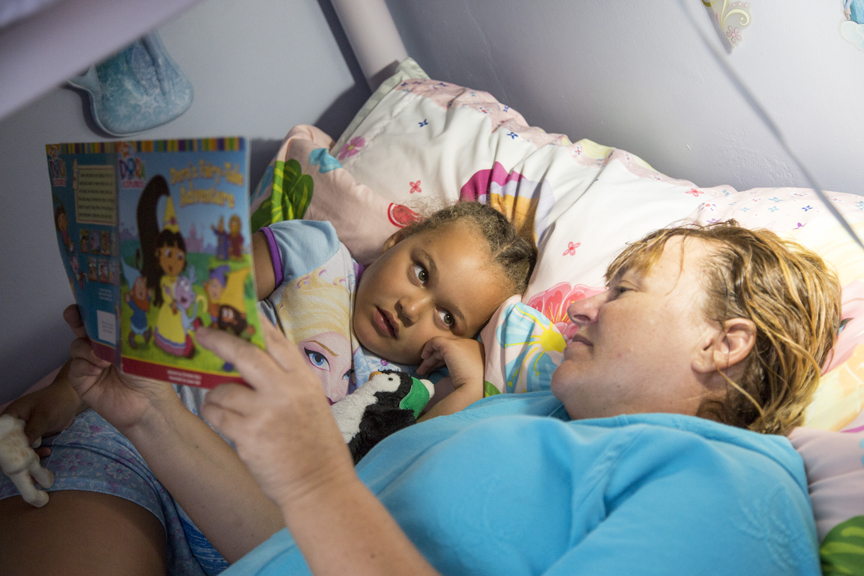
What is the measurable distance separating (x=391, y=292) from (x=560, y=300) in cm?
33

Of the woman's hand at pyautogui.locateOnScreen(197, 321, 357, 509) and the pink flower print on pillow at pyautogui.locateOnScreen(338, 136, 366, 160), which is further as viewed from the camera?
the pink flower print on pillow at pyautogui.locateOnScreen(338, 136, 366, 160)

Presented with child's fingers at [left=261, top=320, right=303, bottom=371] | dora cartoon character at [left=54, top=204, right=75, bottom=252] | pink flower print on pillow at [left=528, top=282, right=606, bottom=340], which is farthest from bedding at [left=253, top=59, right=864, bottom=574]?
dora cartoon character at [left=54, top=204, right=75, bottom=252]

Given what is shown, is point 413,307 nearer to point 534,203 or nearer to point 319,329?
point 319,329

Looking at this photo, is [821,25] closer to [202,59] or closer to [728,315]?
[728,315]

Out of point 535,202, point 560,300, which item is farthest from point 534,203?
point 560,300

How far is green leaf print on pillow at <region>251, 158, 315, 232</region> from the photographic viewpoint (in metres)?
1.36

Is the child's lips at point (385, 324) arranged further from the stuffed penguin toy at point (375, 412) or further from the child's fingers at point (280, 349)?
the child's fingers at point (280, 349)

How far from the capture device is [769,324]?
0.73 metres

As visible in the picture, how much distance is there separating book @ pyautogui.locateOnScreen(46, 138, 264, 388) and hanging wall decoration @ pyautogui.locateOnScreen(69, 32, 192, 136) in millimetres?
700

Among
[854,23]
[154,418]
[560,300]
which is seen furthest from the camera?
[560,300]

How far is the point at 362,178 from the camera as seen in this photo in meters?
1.37

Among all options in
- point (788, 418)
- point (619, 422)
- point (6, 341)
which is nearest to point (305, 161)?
point (6, 341)

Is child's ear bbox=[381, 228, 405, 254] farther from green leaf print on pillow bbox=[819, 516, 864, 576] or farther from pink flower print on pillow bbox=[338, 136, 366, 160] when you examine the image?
green leaf print on pillow bbox=[819, 516, 864, 576]

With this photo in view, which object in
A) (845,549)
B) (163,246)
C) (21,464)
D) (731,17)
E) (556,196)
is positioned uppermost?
(163,246)
